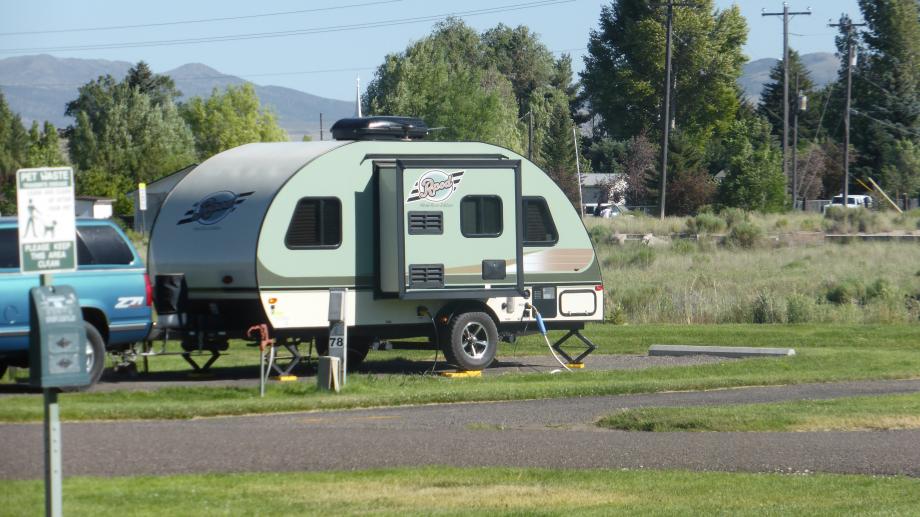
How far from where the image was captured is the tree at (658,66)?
97562 mm

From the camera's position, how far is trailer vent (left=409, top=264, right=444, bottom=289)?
1916 centimetres

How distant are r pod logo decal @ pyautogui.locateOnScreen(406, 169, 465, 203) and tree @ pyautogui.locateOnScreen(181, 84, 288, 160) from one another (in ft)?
245

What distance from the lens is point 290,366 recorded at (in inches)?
751

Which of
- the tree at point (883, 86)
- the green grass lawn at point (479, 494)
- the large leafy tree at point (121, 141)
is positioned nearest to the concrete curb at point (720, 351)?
the green grass lawn at point (479, 494)

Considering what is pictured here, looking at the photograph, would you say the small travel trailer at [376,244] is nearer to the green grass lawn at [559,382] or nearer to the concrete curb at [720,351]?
the green grass lawn at [559,382]

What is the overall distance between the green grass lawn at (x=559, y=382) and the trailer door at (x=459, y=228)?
1.36 m

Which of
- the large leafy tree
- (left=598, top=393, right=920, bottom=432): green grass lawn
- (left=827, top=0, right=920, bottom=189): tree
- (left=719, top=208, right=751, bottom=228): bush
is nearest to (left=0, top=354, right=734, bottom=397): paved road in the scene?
(left=598, top=393, right=920, bottom=432): green grass lawn

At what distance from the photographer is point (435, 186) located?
19.4m

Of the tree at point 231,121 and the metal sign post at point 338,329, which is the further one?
the tree at point 231,121

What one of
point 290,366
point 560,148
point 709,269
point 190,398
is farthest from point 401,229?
point 560,148

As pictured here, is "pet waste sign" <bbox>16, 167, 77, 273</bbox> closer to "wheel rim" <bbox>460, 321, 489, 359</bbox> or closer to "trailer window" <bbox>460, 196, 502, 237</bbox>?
"trailer window" <bbox>460, 196, 502, 237</bbox>

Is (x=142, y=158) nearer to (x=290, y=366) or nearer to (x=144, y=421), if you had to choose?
(x=290, y=366)

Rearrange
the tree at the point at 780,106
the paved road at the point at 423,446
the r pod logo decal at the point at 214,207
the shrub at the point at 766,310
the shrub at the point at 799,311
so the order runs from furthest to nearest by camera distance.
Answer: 1. the tree at the point at 780,106
2. the shrub at the point at 766,310
3. the shrub at the point at 799,311
4. the r pod logo decal at the point at 214,207
5. the paved road at the point at 423,446

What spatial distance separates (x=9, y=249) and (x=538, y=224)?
25.4 ft
